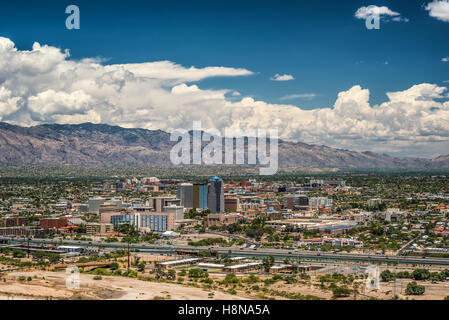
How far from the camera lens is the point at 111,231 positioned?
10500 centimetres

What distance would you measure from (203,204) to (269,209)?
1821 centimetres

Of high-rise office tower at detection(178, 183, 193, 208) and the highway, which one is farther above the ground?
high-rise office tower at detection(178, 183, 193, 208)

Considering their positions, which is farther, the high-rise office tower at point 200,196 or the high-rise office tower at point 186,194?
the high-rise office tower at point 186,194

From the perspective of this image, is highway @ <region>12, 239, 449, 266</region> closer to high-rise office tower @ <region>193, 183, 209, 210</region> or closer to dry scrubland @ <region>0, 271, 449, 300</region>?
dry scrubland @ <region>0, 271, 449, 300</region>

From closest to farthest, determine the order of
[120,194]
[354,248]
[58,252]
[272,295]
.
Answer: [272,295] < [58,252] < [354,248] < [120,194]

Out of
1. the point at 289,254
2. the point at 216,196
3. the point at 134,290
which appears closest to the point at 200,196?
the point at 216,196

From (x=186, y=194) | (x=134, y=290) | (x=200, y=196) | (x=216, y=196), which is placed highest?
(x=186, y=194)

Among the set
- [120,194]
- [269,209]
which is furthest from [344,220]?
[120,194]

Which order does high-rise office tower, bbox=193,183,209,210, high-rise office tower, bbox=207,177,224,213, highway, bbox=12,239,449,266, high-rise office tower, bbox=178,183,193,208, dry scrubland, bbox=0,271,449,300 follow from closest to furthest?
1. dry scrubland, bbox=0,271,449,300
2. highway, bbox=12,239,449,266
3. high-rise office tower, bbox=207,177,224,213
4. high-rise office tower, bbox=193,183,209,210
5. high-rise office tower, bbox=178,183,193,208

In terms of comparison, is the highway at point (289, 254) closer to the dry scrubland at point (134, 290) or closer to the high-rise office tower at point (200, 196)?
the dry scrubland at point (134, 290)

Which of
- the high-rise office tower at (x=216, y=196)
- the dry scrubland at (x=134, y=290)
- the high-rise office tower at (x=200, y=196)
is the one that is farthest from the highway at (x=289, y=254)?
the high-rise office tower at (x=200, y=196)

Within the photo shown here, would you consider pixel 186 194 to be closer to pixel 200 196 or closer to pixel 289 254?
pixel 200 196

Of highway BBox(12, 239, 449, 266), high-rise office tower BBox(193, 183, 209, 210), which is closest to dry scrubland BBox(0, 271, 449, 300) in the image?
highway BBox(12, 239, 449, 266)

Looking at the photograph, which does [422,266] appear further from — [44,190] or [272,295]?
Answer: [44,190]
